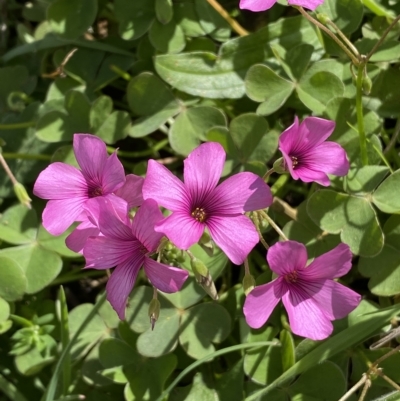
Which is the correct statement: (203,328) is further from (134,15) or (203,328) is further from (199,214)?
(134,15)

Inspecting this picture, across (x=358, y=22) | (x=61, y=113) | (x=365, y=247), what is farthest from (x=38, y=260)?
(x=358, y=22)

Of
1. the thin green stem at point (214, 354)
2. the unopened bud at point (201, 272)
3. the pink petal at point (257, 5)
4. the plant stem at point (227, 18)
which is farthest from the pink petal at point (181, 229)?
the plant stem at point (227, 18)

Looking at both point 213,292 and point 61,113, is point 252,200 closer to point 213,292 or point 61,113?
point 213,292

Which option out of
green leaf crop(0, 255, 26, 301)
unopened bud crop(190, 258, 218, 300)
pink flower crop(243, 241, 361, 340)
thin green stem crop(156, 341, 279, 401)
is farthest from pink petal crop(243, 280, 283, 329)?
green leaf crop(0, 255, 26, 301)

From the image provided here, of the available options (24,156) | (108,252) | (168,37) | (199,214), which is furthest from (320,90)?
(24,156)

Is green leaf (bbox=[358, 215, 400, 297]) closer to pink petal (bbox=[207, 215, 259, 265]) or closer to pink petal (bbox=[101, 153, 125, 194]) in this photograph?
pink petal (bbox=[207, 215, 259, 265])

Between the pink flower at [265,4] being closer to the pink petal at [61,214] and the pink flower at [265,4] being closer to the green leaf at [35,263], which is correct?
the pink petal at [61,214]
